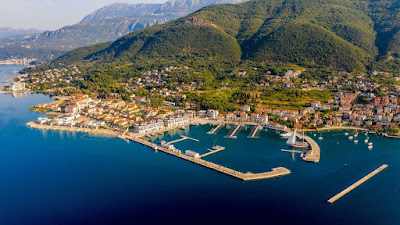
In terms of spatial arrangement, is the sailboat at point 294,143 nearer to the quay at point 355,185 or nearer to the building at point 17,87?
the quay at point 355,185

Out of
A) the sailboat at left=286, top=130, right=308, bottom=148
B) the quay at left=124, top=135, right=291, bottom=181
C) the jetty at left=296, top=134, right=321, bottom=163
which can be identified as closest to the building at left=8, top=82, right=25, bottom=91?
the quay at left=124, top=135, right=291, bottom=181

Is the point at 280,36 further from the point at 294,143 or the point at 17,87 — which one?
the point at 17,87

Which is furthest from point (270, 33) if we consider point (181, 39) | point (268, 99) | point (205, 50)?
point (268, 99)

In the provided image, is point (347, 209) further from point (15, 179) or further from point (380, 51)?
point (380, 51)

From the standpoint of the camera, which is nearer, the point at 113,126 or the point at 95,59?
the point at 113,126

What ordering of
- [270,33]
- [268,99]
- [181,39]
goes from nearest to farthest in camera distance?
[268,99]
[270,33]
[181,39]

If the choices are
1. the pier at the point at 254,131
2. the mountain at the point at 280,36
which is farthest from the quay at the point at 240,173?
the mountain at the point at 280,36

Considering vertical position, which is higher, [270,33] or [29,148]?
[270,33]
